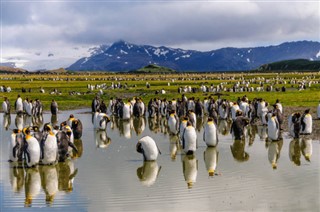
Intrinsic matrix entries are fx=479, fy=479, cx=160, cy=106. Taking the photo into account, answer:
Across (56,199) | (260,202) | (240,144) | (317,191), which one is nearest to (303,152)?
A: (240,144)

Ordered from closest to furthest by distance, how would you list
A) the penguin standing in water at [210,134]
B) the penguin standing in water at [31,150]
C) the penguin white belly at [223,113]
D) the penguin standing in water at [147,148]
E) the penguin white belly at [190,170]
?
the penguin white belly at [190,170], the penguin standing in water at [31,150], the penguin standing in water at [147,148], the penguin standing in water at [210,134], the penguin white belly at [223,113]

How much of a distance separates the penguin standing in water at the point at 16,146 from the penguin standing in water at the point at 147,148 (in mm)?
3860

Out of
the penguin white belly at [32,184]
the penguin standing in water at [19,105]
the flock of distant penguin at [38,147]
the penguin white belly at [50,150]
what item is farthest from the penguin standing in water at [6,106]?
the penguin white belly at [32,184]

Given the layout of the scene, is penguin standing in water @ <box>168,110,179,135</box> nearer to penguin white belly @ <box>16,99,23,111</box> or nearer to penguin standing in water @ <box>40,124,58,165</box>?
penguin standing in water @ <box>40,124,58,165</box>

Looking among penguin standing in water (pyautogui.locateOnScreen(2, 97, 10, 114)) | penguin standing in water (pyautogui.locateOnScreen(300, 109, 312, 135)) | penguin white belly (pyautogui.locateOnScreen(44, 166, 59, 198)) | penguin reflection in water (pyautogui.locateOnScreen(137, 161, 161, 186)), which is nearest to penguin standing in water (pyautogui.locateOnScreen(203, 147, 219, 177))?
penguin reflection in water (pyautogui.locateOnScreen(137, 161, 161, 186))

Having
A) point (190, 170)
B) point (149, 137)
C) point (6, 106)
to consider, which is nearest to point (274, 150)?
point (190, 170)

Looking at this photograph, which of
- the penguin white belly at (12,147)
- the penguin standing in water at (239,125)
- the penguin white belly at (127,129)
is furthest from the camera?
the penguin white belly at (127,129)

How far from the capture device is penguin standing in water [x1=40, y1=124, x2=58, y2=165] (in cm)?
1495

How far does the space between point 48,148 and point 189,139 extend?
15.7ft

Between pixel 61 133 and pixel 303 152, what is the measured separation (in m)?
8.60

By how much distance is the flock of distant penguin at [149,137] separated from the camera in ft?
49.6

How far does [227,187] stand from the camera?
12.2 metres

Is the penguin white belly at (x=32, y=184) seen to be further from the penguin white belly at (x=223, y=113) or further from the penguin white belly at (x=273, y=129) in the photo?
the penguin white belly at (x=223, y=113)

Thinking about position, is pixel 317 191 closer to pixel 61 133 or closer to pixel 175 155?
pixel 175 155
